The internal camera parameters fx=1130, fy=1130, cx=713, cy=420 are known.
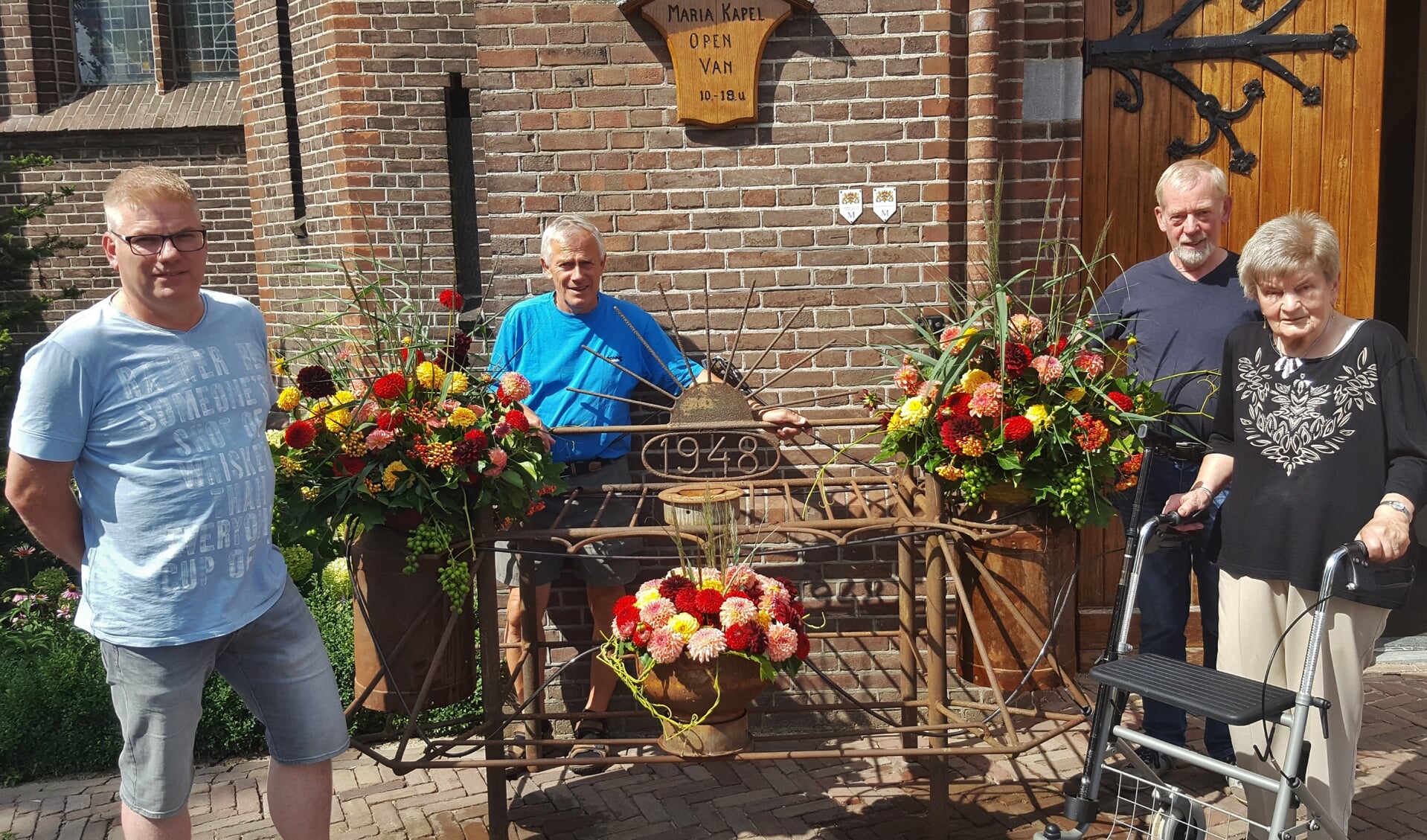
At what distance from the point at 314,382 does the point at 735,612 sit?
1324mm

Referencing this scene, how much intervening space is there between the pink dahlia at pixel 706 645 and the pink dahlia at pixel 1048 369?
43.6 inches

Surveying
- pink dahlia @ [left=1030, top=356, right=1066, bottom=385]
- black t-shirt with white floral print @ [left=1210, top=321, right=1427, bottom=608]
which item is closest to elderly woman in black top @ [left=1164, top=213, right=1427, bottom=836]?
black t-shirt with white floral print @ [left=1210, top=321, right=1427, bottom=608]

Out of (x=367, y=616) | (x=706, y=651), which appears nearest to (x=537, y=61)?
(x=367, y=616)

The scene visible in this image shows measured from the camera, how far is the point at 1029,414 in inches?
119

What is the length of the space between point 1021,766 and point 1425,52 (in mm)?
4829

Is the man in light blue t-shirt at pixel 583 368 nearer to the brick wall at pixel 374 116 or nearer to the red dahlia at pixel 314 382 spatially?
the red dahlia at pixel 314 382

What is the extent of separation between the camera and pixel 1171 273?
3.66m

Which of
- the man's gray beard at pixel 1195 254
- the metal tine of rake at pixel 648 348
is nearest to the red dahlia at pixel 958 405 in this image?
the man's gray beard at pixel 1195 254

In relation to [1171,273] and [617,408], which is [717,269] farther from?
[1171,273]

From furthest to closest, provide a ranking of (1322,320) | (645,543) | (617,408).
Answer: (645,543)
(617,408)
(1322,320)

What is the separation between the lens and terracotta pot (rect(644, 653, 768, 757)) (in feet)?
9.52

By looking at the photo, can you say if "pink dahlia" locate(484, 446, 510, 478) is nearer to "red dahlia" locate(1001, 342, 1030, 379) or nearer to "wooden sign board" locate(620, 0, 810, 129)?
"red dahlia" locate(1001, 342, 1030, 379)

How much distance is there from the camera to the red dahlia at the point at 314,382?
10.2 feet

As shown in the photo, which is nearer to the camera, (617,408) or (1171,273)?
(1171,273)
